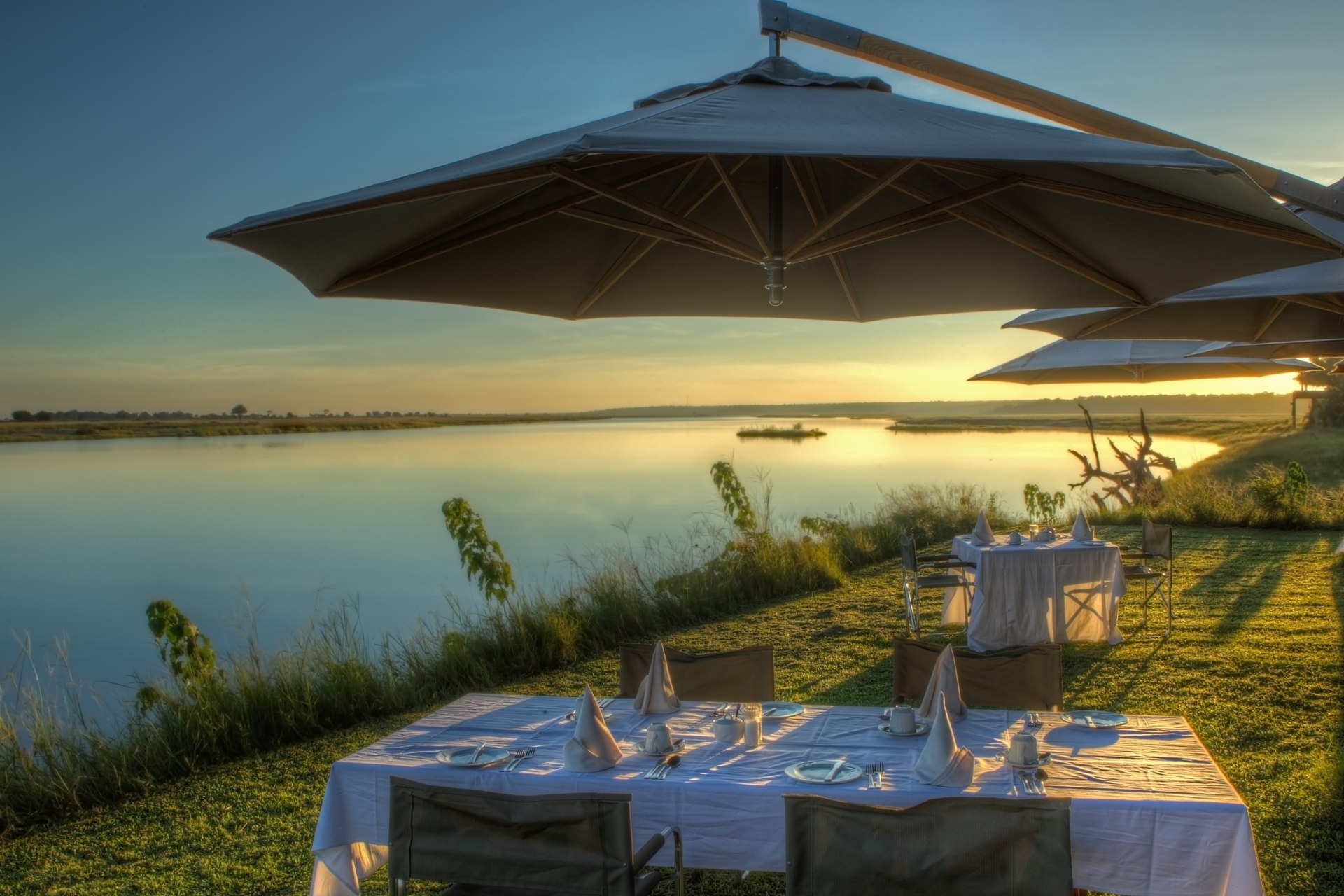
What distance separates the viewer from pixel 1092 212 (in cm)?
332

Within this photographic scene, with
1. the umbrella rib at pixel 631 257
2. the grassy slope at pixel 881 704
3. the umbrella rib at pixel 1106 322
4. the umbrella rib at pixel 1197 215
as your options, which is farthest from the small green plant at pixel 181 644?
the umbrella rib at pixel 1106 322

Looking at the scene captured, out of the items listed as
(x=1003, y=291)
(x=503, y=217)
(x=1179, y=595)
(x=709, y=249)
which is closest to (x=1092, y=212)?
(x=1003, y=291)

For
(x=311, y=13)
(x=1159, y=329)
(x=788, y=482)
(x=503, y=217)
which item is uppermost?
(x=311, y=13)

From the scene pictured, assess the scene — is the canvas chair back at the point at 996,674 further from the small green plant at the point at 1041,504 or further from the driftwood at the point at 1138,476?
the driftwood at the point at 1138,476

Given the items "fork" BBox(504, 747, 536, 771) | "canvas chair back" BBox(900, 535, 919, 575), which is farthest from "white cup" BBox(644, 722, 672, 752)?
"canvas chair back" BBox(900, 535, 919, 575)

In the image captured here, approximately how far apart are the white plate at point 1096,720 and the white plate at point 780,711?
2.84 ft

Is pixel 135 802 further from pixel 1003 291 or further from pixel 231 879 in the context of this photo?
pixel 1003 291

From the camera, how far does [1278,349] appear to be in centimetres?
693

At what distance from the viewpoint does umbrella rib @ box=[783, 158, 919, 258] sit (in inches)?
106

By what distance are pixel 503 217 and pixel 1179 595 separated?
767cm

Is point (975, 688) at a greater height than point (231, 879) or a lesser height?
greater

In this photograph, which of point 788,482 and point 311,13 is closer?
point 311,13

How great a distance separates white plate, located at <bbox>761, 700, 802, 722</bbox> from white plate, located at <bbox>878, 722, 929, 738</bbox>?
0.31 meters

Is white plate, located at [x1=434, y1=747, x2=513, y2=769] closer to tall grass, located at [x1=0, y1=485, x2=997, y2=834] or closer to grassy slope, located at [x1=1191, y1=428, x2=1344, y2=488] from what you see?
tall grass, located at [x1=0, y1=485, x2=997, y2=834]
